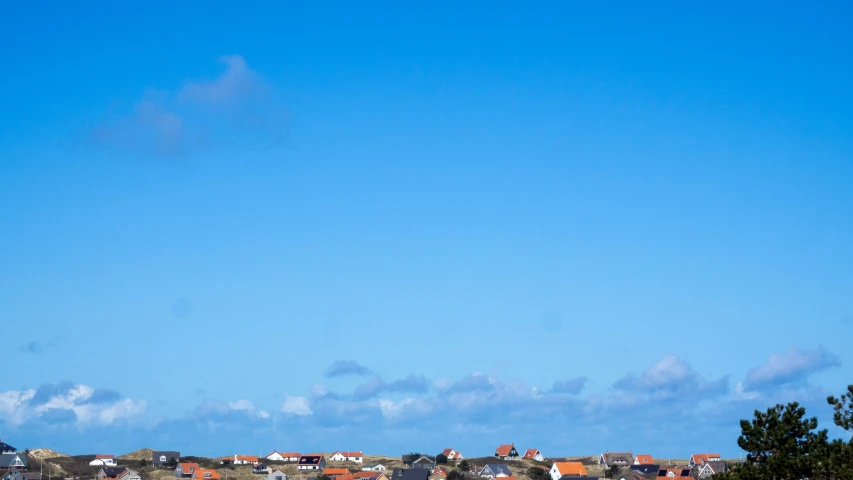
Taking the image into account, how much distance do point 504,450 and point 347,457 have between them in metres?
26.3

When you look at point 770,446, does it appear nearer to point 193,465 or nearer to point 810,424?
point 810,424

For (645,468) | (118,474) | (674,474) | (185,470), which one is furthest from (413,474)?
(118,474)

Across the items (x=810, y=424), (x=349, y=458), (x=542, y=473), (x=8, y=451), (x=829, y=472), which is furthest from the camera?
(x=349, y=458)

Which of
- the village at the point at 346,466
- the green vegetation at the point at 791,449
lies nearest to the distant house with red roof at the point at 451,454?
the village at the point at 346,466

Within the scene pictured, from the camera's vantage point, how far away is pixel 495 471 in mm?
143000

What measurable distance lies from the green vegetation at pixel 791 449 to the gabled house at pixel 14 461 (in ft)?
390

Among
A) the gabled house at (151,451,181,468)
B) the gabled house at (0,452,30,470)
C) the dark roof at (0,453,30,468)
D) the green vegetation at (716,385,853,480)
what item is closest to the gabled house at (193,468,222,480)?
the gabled house at (151,451,181,468)

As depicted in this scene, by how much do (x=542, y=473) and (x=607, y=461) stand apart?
27012 millimetres

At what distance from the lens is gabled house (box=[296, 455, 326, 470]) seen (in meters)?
158

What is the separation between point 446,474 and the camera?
135m

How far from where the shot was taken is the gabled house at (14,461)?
145600 millimetres

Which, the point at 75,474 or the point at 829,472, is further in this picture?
the point at 75,474

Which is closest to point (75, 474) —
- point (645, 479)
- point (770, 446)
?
point (645, 479)

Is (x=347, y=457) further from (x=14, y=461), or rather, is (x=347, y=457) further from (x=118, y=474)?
(x=14, y=461)
